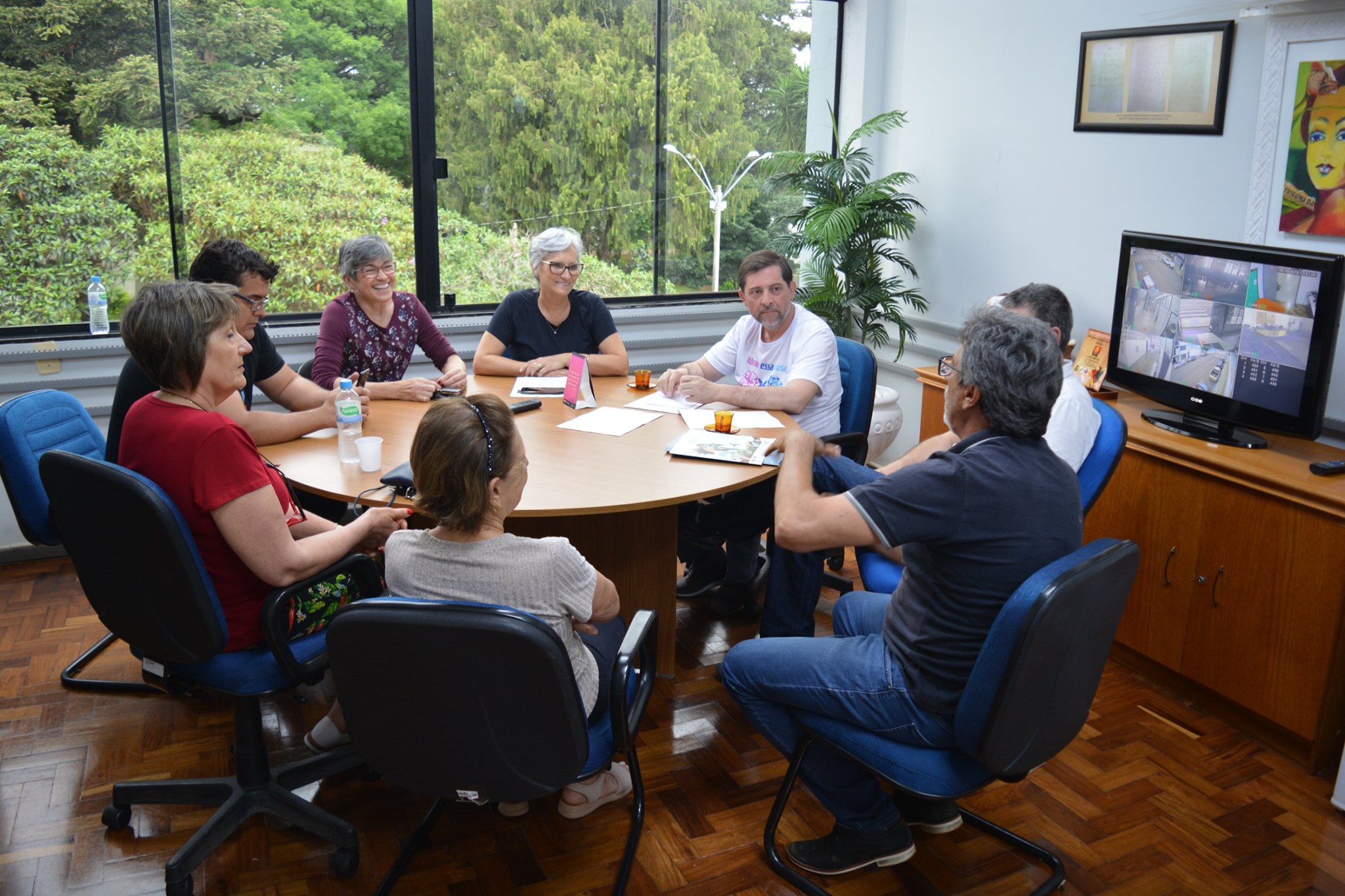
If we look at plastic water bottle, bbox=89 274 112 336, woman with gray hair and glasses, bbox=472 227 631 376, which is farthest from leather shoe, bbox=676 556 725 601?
plastic water bottle, bbox=89 274 112 336

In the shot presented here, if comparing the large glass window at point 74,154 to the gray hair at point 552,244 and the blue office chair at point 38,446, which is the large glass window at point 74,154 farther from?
A: the gray hair at point 552,244

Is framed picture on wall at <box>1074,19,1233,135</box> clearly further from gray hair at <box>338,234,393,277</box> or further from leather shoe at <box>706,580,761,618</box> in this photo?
gray hair at <box>338,234,393,277</box>

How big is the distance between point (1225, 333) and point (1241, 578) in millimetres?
788

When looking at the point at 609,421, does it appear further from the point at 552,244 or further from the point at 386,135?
the point at 386,135

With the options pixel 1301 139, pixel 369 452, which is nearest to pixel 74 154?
pixel 369 452

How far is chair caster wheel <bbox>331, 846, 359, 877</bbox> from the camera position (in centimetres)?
235

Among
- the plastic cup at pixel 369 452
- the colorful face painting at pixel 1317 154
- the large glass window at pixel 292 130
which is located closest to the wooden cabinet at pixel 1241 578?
the colorful face painting at pixel 1317 154

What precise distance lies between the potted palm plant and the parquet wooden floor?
7.74 feet

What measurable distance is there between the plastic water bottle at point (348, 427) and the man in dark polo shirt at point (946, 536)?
1.28m

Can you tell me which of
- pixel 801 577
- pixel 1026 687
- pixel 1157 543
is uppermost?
pixel 1026 687

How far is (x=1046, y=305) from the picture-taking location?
9.30ft

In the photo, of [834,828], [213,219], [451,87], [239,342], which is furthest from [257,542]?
[451,87]

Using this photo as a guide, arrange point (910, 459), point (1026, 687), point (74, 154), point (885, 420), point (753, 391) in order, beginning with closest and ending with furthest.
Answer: point (1026, 687) → point (910, 459) → point (753, 391) → point (74, 154) → point (885, 420)

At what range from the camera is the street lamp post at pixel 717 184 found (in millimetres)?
5484
